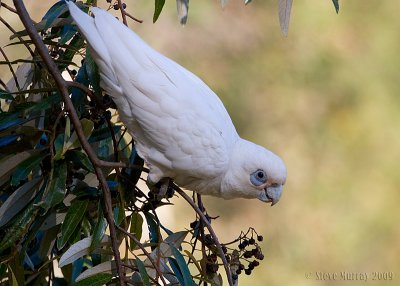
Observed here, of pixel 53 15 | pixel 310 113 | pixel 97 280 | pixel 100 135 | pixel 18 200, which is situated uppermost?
pixel 310 113

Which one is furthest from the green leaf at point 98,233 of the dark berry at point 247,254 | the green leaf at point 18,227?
the dark berry at point 247,254

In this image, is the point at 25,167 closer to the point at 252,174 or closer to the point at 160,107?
the point at 160,107

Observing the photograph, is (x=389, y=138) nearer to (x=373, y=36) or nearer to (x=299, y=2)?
(x=373, y=36)

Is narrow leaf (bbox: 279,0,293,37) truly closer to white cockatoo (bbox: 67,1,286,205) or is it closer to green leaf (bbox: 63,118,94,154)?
white cockatoo (bbox: 67,1,286,205)

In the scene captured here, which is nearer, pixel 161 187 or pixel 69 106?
pixel 69 106

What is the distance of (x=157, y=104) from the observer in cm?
122

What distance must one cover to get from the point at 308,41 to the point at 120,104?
91.6 inches

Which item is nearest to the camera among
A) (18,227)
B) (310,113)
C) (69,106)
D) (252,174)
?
(69,106)

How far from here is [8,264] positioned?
1253 millimetres

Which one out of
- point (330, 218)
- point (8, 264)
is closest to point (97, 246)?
point (8, 264)

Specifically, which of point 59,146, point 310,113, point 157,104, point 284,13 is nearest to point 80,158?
point 59,146

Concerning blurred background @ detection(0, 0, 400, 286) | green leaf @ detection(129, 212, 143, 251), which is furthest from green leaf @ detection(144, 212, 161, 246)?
blurred background @ detection(0, 0, 400, 286)

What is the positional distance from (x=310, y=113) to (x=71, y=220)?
7.41 feet

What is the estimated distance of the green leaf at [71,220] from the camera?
1189 millimetres
